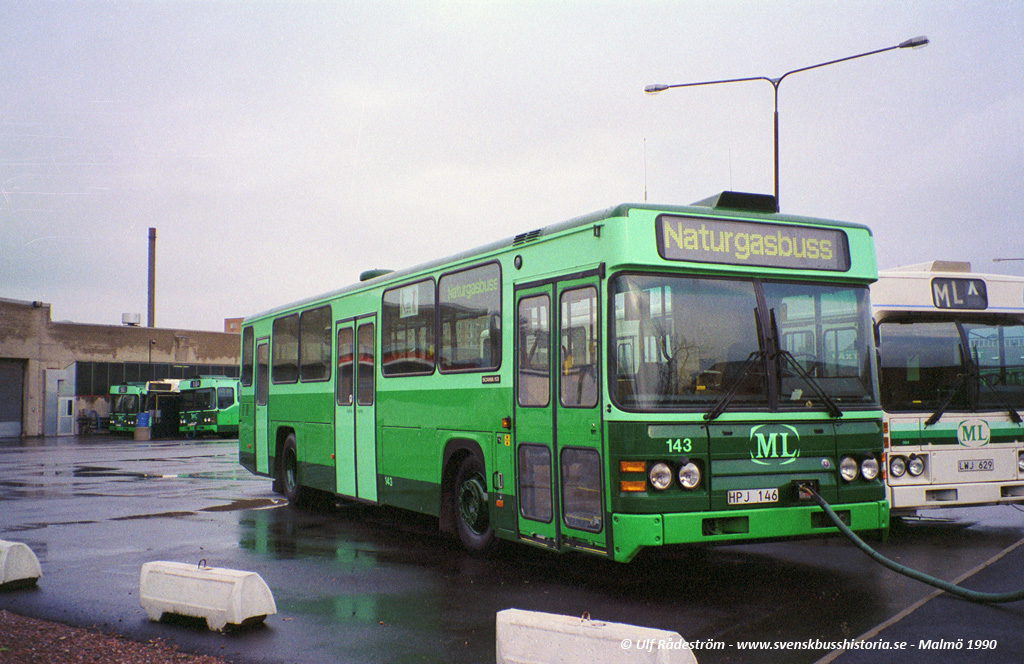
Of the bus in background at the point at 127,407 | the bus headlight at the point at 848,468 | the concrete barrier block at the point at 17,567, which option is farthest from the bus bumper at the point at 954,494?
the bus in background at the point at 127,407

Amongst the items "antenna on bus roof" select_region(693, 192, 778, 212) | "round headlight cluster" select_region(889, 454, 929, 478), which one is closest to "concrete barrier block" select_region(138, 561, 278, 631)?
"antenna on bus roof" select_region(693, 192, 778, 212)

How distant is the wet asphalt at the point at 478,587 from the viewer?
21.0ft

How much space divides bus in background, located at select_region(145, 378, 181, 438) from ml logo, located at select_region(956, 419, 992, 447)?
4053 centimetres

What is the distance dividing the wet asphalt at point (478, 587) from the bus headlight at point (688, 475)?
0.68m

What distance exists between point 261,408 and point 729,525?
11.0m

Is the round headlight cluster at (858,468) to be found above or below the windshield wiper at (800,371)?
below

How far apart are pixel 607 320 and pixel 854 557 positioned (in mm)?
4191

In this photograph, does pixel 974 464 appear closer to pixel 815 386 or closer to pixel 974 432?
pixel 974 432

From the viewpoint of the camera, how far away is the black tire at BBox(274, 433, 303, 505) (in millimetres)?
15062

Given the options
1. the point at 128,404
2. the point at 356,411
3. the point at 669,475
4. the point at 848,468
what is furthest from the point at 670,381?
the point at 128,404

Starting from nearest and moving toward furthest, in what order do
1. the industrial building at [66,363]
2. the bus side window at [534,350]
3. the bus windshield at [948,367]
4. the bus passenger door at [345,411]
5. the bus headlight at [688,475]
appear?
the bus headlight at [688,475]
the bus side window at [534,350]
the bus windshield at [948,367]
the bus passenger door at [345,411]
the industrial building at [66,363]

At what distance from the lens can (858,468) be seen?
7.97 metres

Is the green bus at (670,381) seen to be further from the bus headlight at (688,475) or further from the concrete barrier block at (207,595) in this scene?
the concrete barrier block at (207,595)

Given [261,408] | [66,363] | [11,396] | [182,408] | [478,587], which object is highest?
[66,363]
